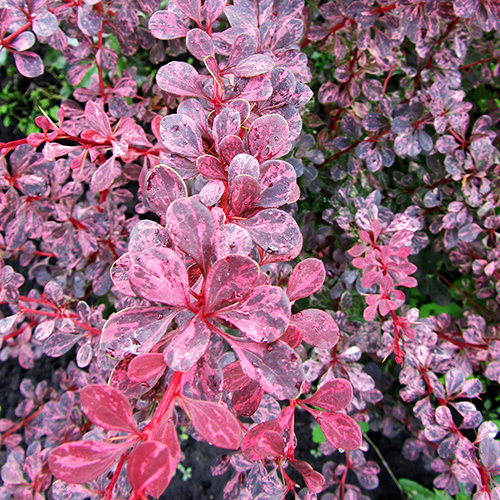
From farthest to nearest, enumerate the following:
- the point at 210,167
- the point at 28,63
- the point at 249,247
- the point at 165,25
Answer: the point at 28,63, the point at 165,25, the point at 210,167, the point at 249,247

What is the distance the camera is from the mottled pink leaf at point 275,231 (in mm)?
505

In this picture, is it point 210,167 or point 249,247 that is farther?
point 210,167

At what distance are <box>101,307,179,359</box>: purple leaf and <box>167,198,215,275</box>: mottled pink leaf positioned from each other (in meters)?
0.08

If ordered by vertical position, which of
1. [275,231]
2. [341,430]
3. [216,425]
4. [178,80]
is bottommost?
[341,430]

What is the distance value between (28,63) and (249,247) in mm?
835

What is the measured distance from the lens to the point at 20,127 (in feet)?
6.64

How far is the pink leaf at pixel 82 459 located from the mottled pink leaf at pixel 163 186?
0.31m

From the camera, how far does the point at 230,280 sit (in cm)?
41

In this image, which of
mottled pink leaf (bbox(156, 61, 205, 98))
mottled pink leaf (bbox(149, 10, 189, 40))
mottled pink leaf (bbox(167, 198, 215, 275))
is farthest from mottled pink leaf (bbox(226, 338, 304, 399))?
mottled pink leaf (bbox(149, 10, 189, 40))

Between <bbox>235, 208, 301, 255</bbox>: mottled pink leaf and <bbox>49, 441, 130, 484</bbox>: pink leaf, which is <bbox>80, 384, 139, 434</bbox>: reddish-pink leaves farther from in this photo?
<bbox>235, 208, 301, 255</bbox>: mottled pink leaf

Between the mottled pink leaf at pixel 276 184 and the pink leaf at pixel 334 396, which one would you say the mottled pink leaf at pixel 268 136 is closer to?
the mottled pink leaf at pixel 276 184

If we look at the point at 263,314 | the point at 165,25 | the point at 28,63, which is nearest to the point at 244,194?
the point at 263,314

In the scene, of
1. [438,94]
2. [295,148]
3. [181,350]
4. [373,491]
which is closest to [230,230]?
[181,350]

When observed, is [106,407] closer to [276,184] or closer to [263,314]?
[263,314]
